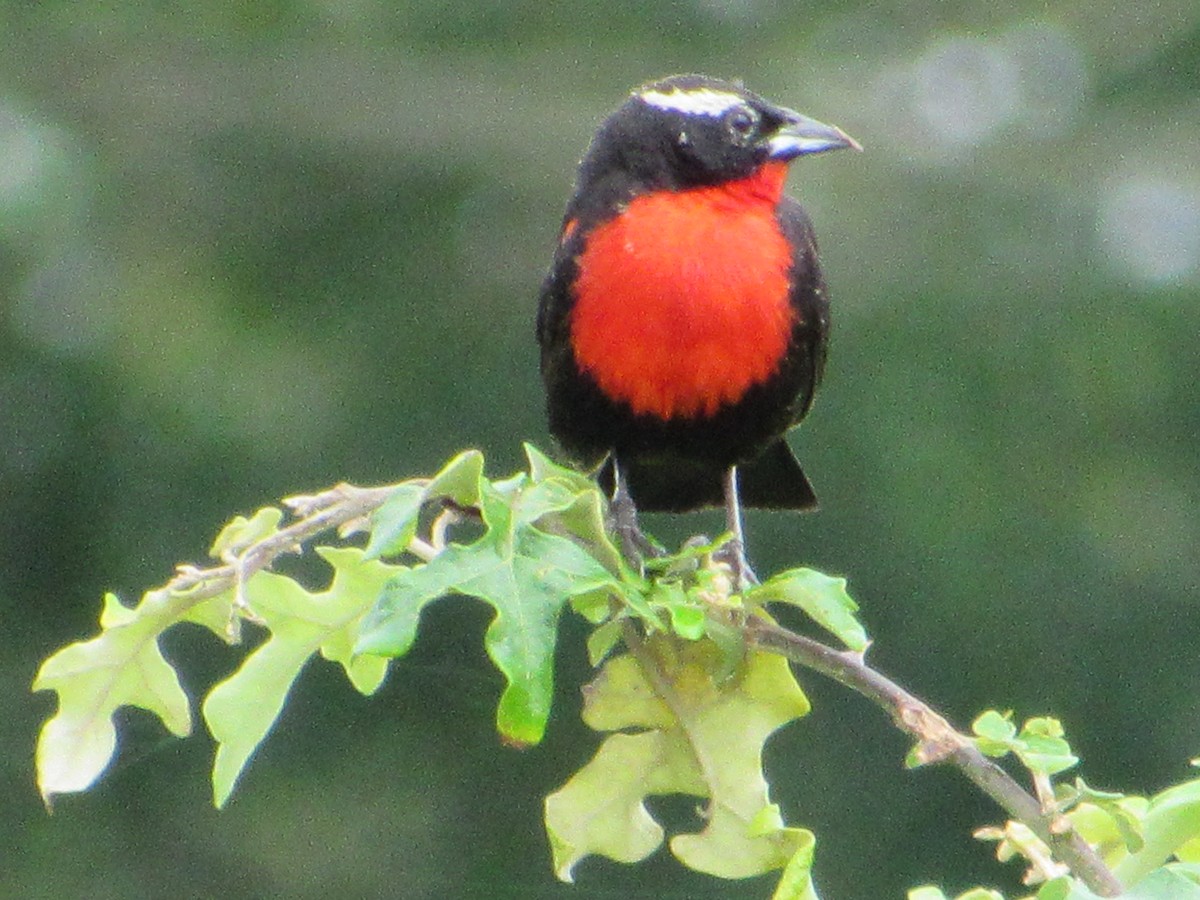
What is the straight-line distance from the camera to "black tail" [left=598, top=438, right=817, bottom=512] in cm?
353

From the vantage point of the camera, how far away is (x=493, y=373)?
304 inches

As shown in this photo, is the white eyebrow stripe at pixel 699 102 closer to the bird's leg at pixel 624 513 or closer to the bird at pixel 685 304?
the bird at pixel 685 304

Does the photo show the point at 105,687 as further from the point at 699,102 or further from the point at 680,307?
the point at 699,102

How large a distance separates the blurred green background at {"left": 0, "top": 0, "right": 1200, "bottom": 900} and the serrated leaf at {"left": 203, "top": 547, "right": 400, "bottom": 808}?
5.27 metres

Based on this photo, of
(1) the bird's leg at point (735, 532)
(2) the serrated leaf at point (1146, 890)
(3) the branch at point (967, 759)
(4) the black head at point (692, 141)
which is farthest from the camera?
(4) the black head at point (692, 141)

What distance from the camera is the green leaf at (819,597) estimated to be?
182 cm

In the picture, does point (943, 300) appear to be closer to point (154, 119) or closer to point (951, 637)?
point (951, 637)

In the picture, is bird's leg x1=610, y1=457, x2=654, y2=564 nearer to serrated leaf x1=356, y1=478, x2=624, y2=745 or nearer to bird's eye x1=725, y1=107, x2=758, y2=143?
bird's eye x1=725, y1=107, x2=758, y2=143

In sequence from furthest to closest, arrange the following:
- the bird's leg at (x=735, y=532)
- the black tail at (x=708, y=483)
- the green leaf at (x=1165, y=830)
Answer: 1. the black tail at (x=708, y=483)
2. the bird's leg at (x=735, y=532)
3. the green leaf at (x=1165, y=830)

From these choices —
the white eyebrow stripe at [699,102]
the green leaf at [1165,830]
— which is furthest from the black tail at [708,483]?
the green leaf at [1165,830]

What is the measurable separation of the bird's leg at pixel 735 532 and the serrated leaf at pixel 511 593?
3.83 ft

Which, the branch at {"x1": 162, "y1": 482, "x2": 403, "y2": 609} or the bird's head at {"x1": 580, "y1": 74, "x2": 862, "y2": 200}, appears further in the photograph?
the bird's head at {"x1": 580, "y1": 74, "x2": 862, "y2": 200}

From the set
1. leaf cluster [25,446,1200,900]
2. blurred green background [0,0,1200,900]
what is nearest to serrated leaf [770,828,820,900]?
leaf cluster [25,446,1200,900]

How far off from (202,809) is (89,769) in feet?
20.9
